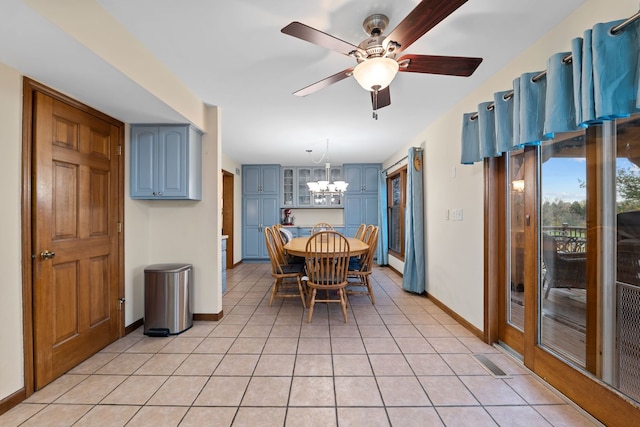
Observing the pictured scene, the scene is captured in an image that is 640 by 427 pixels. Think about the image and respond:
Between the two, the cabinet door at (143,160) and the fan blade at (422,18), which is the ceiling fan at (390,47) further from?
the cabinet door at (143,160)

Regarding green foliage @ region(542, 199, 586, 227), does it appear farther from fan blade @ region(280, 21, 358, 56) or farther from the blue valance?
fan blade @ region(280, 21, 358, 56)

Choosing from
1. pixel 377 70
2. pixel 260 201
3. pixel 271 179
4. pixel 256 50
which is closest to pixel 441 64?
pixel 377 70

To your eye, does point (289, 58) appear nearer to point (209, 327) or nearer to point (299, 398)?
point (299, 398)

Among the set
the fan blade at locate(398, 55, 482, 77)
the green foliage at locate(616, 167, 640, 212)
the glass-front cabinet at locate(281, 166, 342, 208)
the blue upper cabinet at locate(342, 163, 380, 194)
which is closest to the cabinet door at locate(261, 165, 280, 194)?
the glass-front cabinet at locate(281, 166, 342, 208)

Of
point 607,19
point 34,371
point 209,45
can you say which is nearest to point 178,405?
point 34,371

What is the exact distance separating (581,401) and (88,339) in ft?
11.3

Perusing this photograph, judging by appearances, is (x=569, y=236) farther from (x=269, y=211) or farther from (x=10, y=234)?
(x=269, y=211)

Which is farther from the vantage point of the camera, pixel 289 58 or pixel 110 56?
pixel 289 58

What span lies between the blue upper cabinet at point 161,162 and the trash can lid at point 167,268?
2.25ft

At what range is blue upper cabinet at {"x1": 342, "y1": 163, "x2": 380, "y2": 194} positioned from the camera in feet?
21.0

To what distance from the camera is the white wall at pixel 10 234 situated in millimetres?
1612

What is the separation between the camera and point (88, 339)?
221 centimetres

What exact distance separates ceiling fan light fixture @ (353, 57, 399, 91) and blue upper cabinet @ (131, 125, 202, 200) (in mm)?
1985

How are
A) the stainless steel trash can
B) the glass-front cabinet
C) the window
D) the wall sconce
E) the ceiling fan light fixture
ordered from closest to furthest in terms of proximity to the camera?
1. the ceiling fan light fixture
2. the wall sconce
3. the stainless steel trash can
4. the window
5. the glass-front cabinet
